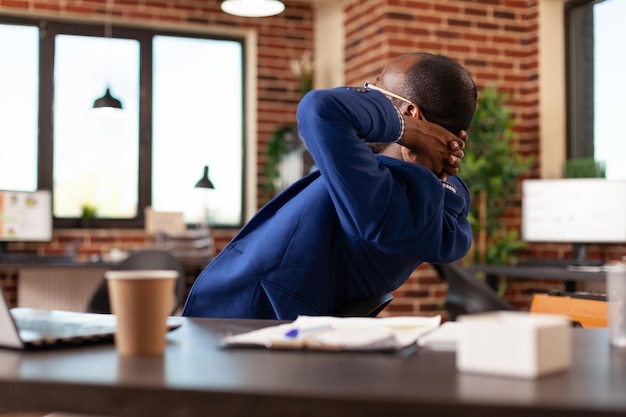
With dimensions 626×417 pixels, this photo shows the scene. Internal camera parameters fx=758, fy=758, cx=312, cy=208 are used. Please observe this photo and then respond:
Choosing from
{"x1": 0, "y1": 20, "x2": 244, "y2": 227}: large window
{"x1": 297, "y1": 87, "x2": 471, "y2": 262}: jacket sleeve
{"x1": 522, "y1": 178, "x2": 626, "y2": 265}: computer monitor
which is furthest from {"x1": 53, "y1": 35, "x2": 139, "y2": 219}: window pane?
{"x1": 297, "y1": 87, "x2": 471, "y2": 262}: jacket sleeve

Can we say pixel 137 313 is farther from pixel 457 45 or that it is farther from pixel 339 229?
pixel 457 45

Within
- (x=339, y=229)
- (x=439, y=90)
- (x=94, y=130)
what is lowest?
(x=339, y=229)

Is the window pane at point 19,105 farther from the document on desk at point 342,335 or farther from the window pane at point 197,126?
the document on desk at point 342,335

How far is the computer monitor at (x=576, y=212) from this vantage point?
13.5 ft

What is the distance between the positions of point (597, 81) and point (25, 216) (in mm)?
4001

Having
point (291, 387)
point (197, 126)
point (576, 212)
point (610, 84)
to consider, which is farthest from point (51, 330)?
point (197, 126)

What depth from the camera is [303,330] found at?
0.96 m

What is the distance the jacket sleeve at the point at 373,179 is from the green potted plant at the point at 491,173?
11.1 ft

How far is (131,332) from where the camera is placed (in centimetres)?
83

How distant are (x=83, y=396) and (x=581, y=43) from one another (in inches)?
205

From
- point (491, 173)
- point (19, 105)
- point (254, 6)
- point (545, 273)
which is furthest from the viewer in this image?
point (19, 105)

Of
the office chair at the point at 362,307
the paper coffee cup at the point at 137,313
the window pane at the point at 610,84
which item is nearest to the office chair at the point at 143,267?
the office chair at the point at 362,307

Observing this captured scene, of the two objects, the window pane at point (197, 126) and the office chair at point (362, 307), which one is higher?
the window pane at point (197, 126)

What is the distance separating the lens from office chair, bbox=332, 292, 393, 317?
4.81 feet
